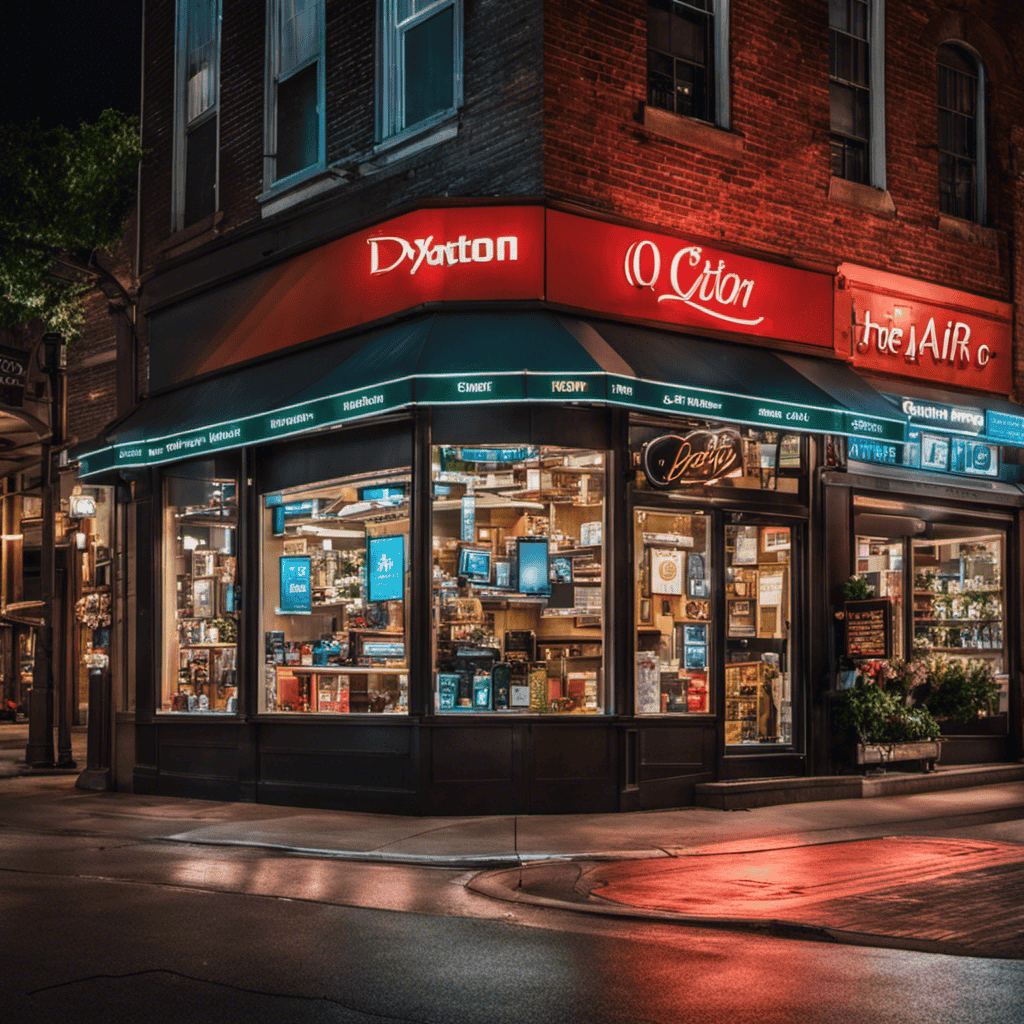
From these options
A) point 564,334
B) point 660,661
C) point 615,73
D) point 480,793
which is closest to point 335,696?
point 480,793

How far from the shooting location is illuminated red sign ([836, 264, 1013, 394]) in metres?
15.4

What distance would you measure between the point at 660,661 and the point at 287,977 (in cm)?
771

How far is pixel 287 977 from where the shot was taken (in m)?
6.27

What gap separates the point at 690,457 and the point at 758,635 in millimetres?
2395

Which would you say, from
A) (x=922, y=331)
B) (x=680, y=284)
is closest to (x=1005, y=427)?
(x=922, y=331)

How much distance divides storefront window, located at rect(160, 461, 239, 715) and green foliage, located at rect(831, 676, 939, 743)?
6.63 meters

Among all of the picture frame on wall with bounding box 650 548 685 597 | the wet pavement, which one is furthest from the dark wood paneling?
the picture frame on wall with bounding box 650 548 685 597

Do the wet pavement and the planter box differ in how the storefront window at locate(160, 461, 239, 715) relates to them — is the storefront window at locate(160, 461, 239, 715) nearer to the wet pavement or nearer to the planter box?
the wet pavement

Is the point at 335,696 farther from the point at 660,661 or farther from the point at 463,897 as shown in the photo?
the point at 463,897

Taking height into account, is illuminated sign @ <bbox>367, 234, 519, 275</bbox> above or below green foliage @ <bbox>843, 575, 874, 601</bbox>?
above

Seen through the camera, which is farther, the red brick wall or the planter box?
the planter box

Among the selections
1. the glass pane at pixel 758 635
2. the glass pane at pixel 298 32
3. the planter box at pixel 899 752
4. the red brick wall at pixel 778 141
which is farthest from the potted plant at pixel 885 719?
the glass pane at pixel 298 32

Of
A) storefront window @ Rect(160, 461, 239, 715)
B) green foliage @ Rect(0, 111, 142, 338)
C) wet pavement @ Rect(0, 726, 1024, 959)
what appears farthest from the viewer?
green foliage @ Rect(0, 111, 142, 338)

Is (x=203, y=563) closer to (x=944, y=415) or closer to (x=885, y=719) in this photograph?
(x=885, y=719)
